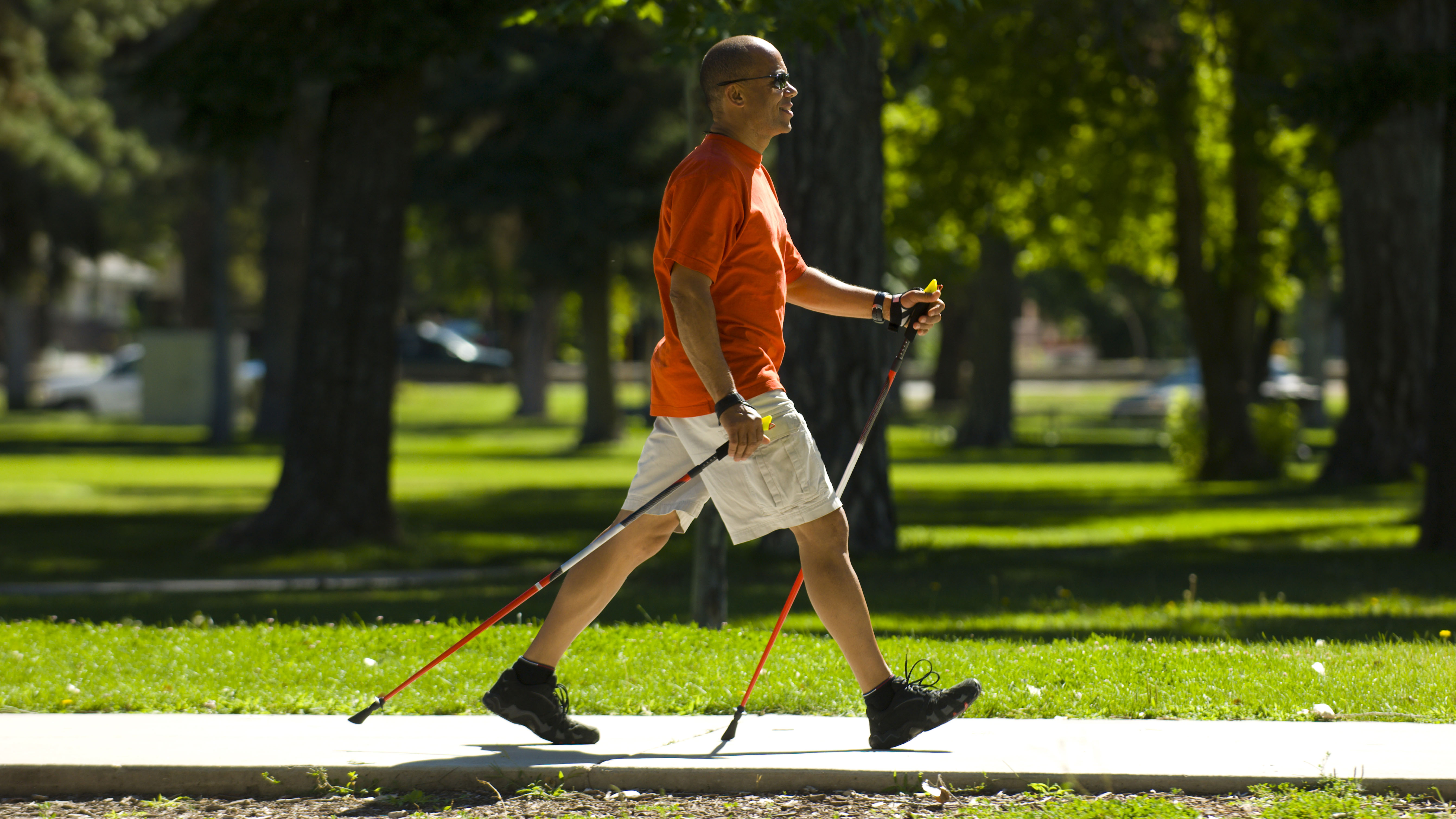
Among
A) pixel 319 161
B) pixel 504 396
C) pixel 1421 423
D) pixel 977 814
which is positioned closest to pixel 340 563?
pixel 319 161

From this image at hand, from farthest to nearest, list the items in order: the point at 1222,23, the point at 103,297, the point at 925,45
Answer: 1. the point at 103,297
2. the point at 925,45
3. the point at 1222,23

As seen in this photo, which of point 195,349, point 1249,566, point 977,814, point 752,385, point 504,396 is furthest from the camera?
point 504,396

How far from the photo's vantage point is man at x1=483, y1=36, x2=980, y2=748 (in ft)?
15.5

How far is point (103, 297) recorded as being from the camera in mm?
101938

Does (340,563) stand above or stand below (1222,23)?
below

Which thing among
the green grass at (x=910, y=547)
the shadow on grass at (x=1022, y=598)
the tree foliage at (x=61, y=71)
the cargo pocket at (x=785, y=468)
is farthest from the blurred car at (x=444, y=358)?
the cargo pocket at (x=785, y=468)

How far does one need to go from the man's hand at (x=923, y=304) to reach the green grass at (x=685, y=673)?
Result: 129cm

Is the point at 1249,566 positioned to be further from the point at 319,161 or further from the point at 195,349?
the point at 195,349

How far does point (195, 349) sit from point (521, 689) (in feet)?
105

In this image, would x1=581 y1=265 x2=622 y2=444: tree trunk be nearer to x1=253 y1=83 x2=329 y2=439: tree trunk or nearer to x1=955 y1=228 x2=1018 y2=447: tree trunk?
x1=253 y1=83 x2=329 y2=439: tree trunk

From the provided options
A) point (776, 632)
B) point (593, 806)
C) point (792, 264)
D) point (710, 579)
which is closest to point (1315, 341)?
point (710, 579)

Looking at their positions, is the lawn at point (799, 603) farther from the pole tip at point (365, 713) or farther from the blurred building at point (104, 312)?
the blurred building at point (104, 312)

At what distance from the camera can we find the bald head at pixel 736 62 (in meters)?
4.88

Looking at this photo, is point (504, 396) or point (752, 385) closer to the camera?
point (752, 385)
